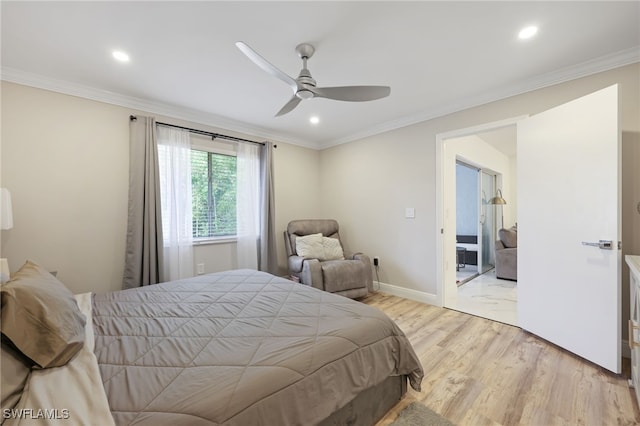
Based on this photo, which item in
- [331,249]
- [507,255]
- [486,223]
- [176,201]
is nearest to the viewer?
[176,201]

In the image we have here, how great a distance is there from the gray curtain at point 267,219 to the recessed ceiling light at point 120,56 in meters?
1.97

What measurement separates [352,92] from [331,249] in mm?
2367

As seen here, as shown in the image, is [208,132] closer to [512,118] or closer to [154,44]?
[154,44]

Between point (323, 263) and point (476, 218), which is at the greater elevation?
point (476, 218)

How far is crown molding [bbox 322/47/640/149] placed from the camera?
214 centimetres

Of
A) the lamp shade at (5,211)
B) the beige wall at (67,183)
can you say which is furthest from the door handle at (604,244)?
the lamp shade at (5,211)

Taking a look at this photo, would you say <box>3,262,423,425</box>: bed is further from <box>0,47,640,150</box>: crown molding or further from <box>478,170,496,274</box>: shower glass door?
<box>478,170,496,274</box>: shower glass door

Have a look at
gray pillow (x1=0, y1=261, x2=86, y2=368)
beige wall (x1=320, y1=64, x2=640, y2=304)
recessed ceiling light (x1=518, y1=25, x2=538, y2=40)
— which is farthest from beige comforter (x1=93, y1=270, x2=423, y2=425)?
recessed ceiling light (x1=518, y1=25, x2=538, y2=40)

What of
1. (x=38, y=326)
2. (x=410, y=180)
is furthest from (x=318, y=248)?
(x=38, y=326)

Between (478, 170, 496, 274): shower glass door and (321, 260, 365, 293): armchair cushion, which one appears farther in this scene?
(478, 170, 496, 274): shower glass door

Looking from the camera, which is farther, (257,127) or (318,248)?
(257,127)

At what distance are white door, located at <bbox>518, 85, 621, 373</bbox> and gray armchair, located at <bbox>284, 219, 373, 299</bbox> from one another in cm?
172

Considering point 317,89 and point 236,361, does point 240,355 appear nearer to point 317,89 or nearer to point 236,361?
point 236,361

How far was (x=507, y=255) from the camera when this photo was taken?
14.9 ft
